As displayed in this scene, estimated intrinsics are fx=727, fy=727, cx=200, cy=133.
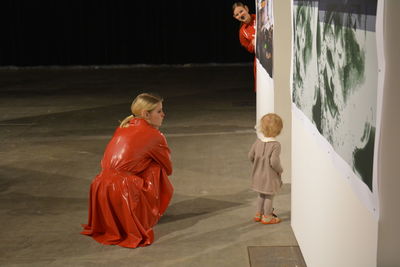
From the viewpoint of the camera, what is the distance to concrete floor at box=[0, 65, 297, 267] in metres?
4.92

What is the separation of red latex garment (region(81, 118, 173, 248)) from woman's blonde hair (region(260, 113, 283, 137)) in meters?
0.75

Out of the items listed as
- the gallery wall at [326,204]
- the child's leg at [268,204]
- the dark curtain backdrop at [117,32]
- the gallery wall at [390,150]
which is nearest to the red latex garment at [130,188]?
the child's leg at [268,204]

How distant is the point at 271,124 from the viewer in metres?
5.04

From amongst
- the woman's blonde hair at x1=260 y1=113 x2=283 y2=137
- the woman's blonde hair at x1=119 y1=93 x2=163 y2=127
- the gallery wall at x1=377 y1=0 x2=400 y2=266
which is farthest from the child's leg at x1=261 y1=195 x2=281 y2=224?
the gallery wall at x1=377 y1=0 x2=400 y2=266

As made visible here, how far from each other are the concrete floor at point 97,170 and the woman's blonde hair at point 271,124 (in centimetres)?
74

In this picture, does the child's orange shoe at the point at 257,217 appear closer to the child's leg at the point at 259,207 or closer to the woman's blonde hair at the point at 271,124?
the child's leg at the point at 259,207

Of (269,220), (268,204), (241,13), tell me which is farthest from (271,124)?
(241,13)

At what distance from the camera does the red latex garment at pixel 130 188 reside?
16.6 feet

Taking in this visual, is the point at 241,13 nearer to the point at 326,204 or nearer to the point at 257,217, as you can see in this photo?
the point at 257,217

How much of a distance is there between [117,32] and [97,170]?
12.6 m

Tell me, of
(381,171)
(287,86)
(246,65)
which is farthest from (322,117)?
(246,65)

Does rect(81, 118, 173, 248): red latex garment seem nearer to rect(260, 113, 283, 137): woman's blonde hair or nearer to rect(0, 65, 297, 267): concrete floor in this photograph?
rect(0, 65, 297, 267): concrete floor

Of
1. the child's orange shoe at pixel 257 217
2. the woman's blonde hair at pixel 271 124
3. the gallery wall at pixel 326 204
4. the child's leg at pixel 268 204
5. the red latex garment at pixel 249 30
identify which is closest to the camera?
the gallery wall at pixel 326 204

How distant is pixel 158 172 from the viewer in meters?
5.28
